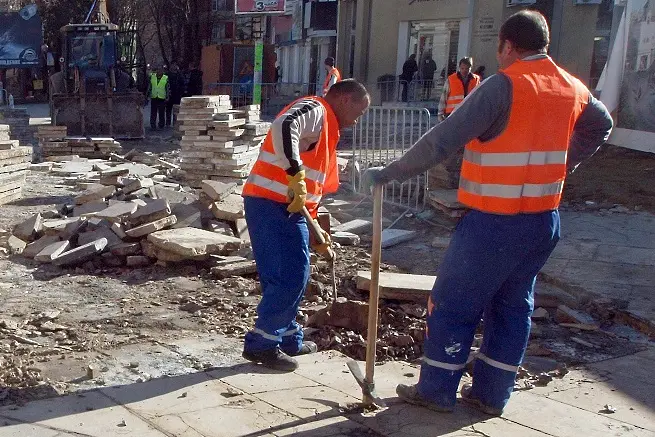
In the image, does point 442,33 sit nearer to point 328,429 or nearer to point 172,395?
point 172,395

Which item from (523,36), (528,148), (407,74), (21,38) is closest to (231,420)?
(528,148)

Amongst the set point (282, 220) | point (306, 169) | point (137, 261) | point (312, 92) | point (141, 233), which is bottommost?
point (137, 261)

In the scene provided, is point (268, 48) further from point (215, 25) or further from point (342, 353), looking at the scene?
point (342, 353)

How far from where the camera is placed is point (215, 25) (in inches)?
1581

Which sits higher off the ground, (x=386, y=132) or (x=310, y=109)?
(x=310, y=109)

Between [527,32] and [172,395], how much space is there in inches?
97.1

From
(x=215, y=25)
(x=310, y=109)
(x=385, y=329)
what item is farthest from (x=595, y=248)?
(x=215, y=25)

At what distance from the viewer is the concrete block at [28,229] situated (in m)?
8.03

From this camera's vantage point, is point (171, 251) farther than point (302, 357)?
Yes

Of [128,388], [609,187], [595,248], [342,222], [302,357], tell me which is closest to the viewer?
[128,388]

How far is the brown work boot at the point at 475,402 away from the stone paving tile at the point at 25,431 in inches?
74.8

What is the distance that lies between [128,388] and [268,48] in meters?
29.3

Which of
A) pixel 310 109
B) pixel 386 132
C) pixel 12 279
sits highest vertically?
pixel 310 109

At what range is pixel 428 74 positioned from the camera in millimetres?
26219
